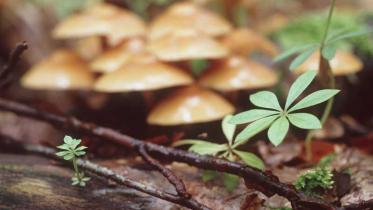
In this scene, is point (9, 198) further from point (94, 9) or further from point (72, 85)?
point (94, 9)

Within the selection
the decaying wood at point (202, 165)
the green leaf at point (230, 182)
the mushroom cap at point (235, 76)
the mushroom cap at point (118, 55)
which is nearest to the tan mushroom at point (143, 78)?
the mushroom cap at point (235, 76)

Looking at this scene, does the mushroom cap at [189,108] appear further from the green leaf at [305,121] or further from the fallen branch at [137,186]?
the green leaf at [305,121]

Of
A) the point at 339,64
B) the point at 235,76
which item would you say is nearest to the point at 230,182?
the point at 235,76

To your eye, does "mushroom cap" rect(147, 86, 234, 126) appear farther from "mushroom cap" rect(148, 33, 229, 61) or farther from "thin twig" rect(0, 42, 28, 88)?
"thin twig" rect(0, 42, 28, 88)

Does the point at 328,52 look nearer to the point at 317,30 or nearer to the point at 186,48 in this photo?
the point at 186,48

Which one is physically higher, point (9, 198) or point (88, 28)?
point (88, 28)

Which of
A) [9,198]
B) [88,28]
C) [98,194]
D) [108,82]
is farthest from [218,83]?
[9,198]
